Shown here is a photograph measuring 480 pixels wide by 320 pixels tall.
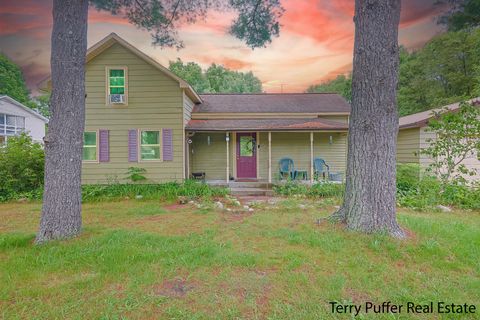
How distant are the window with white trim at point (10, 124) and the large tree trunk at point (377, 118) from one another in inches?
1007

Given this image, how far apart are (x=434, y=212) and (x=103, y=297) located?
7.13 metres

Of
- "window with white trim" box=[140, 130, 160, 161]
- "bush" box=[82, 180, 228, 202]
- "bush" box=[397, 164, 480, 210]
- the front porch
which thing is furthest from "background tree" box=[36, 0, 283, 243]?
"bush" box=[397, 164, 480, 210]

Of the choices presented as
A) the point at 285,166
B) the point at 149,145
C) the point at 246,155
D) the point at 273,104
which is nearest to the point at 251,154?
the point at 246,155

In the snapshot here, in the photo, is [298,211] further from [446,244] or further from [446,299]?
[446,299]

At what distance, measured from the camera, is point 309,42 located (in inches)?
510

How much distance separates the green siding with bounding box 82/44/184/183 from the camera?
9203 mm

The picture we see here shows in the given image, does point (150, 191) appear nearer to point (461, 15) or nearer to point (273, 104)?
point (273, 104)

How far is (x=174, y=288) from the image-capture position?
2621 millimetres

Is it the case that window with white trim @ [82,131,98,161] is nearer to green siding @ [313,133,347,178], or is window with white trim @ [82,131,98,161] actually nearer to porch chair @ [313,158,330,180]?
porch chair @ [313,158,330,180]

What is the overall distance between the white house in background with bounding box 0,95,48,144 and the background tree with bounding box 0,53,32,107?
1440 cm

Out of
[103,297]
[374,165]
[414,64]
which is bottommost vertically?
[103,297]

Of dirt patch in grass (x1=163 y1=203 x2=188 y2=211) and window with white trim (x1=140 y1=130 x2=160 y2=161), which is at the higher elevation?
window with white trim (x1=140 y1=130 x2=160 y2=161)

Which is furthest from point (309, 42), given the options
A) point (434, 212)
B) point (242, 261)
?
point (242, 261)

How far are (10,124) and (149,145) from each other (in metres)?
21.7
